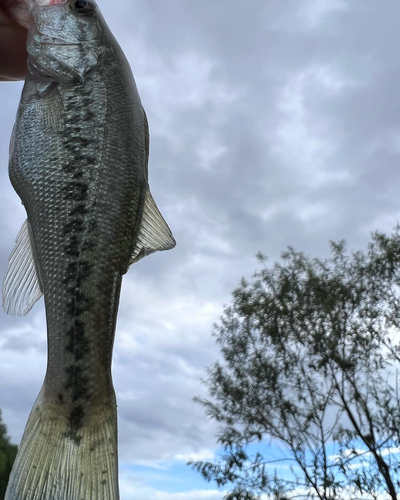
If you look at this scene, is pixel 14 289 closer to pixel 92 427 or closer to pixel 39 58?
pixel 92 427

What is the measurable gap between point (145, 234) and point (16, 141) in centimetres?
54

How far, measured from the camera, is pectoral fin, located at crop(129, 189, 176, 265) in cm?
180

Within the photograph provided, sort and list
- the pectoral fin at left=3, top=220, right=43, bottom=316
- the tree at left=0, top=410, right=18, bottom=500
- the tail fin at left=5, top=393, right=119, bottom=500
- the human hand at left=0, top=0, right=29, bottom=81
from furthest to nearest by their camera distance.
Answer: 1. the tree at left=0, top=410, right=18, bottom=500
2. the human hand at left=0, top=0, right=29, bottom=81
3. the pectoral fin at left=3, top=220, right=43, bottom=316
4. the tail fin at left=5, top=393, right=119, bottom=500

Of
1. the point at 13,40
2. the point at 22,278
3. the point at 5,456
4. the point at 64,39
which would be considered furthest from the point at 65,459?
the point at 5,456

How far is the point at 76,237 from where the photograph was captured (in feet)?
5.30

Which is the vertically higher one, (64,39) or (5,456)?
(5,456)

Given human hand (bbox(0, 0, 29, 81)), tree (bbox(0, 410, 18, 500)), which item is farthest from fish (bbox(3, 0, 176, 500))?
tree (bbox(0, 410, 18, 500))

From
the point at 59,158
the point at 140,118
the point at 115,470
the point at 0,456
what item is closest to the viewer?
the point at 115,470

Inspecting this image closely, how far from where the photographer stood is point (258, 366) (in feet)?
41.0

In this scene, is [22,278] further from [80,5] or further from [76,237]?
[80,5]

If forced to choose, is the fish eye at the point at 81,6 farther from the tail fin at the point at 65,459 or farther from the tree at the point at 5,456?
the tree at the point at 5,456

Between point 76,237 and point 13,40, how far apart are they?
119cm

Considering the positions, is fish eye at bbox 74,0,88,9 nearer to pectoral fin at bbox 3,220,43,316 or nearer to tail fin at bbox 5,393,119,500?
pectoral fin at bbox 3,220,43,316

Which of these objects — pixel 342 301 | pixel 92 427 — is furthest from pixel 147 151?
pixel 342 301
